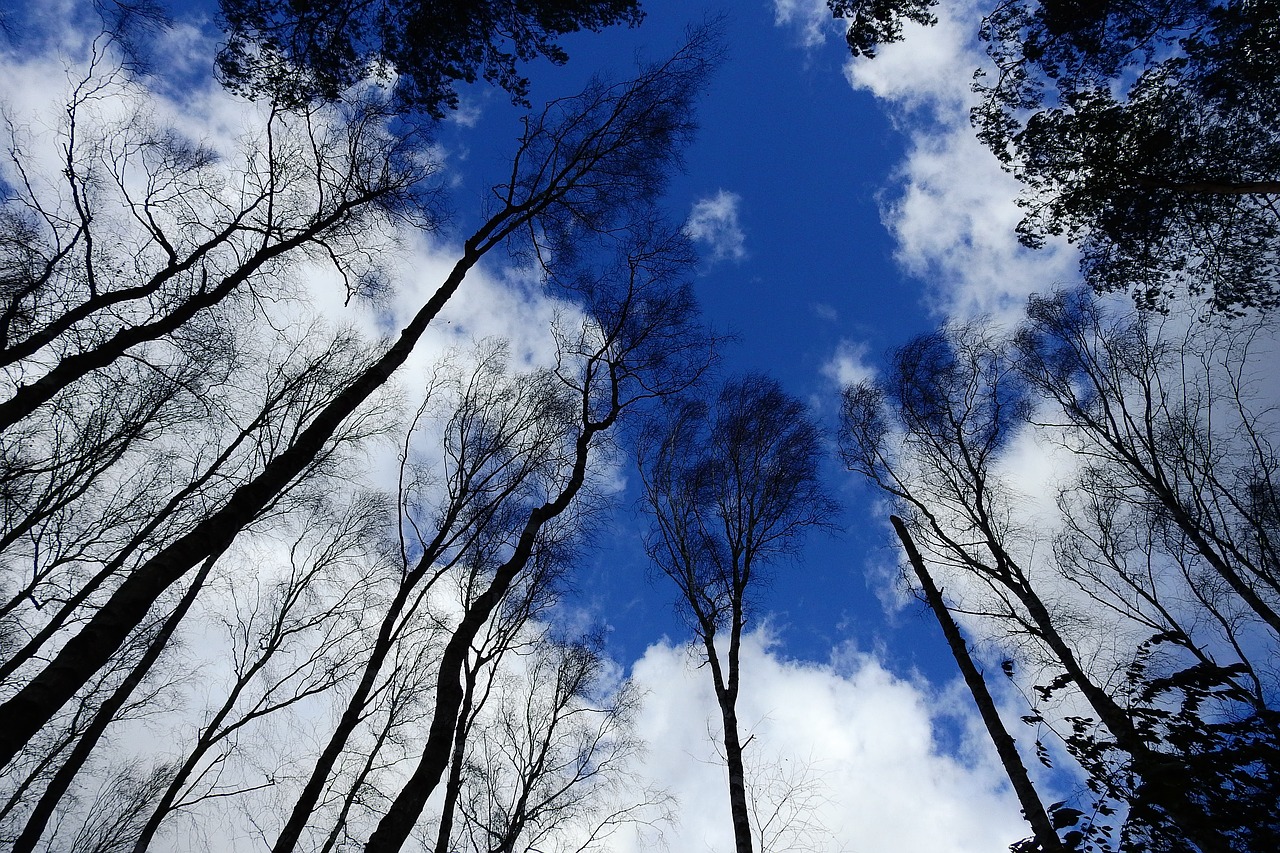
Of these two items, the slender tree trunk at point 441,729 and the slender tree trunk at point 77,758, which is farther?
the slender tree trunk at point 77,758

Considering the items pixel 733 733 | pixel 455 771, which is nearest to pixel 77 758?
pixel 455 771

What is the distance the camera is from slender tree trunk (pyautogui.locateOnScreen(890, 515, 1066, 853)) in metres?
6.34

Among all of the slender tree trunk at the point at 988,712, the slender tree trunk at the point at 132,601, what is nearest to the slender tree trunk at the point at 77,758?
the slender tree trunk at the point at 132,601

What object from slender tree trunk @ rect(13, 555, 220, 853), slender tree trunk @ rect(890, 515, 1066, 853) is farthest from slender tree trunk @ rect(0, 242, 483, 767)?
slender tree trunk @ rect(890, 515, 1066, 853)

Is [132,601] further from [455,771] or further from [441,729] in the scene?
[455,771]

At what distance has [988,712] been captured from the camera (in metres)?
7.23

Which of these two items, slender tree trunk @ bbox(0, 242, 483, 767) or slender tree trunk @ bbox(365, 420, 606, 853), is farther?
slender tree trunk @ bbox(365, 420, 606, 853)

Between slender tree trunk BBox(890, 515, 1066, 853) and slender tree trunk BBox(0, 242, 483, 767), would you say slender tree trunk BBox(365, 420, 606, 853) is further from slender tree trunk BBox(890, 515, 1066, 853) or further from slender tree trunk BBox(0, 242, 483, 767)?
slender tree trunk BBox(890, 515, 1066, 853)

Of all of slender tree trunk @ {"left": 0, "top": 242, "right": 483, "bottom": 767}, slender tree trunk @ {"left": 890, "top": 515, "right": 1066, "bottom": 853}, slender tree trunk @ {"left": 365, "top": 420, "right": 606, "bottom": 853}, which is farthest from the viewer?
slender tree trunk @ {"left": 890, "top": 515, "right": 1066, "bottom": 853}

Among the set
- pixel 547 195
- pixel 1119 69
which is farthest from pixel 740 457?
pixel 1119 69

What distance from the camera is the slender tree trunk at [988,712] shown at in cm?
634

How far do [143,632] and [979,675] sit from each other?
13820 mm

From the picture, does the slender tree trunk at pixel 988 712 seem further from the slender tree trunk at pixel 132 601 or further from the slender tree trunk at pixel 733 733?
the slender tree trunk at pixel 132 601

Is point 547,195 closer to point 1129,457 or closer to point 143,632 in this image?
point 143,632
